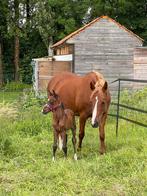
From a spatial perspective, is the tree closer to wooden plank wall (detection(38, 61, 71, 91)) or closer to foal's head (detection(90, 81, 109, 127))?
wooden plank wall (detection(38, 61, 71, 91))

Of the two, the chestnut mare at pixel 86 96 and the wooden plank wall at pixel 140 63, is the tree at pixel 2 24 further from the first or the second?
the chestnut mare at pixel 86 96

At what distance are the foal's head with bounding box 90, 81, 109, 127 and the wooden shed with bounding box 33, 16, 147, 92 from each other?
16.1 metres

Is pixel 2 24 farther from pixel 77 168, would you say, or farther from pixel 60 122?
pixel 77 168

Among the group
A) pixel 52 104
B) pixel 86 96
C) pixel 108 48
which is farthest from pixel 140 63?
pixel 52 104

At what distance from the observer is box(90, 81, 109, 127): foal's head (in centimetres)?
799

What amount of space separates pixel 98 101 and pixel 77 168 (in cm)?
145

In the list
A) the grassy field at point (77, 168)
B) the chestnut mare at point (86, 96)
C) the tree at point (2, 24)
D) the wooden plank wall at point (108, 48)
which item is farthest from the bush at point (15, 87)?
the grassy field at point (77, 168)

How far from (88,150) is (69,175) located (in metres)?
2.25

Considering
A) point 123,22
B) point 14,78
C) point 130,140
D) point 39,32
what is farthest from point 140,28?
point 130,140

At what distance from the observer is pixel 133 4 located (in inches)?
1544

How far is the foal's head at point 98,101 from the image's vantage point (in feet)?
26.2

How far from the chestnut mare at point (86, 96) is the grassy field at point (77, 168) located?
1.88ft

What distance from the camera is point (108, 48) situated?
81.9ft

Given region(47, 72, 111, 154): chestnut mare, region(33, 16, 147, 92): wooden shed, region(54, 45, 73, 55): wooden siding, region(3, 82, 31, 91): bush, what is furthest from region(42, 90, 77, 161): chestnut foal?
region(3, 82, 31, 91): bush
